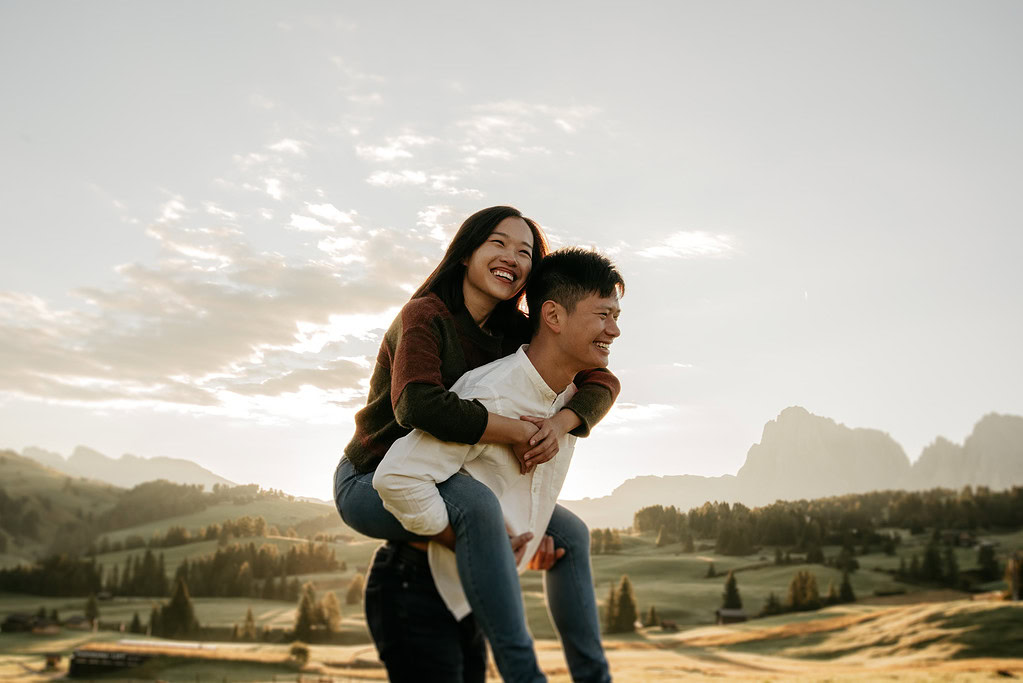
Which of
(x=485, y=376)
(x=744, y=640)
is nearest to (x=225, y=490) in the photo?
(x=744, y=640)

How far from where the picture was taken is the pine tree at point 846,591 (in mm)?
8430

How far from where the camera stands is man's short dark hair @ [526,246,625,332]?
163 centimetres

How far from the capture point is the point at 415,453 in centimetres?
141

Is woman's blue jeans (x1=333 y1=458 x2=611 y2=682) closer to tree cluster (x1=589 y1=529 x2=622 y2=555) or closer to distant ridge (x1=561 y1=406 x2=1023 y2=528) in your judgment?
distant ridge (x1=561 y1=406 x2=1023 y2=528)

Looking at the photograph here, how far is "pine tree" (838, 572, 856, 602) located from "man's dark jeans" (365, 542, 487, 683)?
821 centimetres

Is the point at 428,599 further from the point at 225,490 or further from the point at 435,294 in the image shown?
the point at 225,490

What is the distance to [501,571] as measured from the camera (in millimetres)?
1341

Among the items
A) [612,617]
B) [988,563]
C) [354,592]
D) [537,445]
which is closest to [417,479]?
[537,445]

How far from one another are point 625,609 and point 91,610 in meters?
7.70

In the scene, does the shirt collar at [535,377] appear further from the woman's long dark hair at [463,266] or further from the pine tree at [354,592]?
the pine tree at [354,592]

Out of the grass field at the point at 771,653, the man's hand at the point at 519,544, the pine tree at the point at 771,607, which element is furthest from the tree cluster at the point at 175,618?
the man's hand at the point at 519,544

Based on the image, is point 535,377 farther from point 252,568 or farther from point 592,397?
point 252,568

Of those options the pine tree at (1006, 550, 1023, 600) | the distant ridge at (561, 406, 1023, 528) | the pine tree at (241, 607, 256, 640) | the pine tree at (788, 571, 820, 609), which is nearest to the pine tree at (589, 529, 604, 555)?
the distant ridge at (561, 406, 1023, 528)

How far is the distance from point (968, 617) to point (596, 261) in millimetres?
8197
